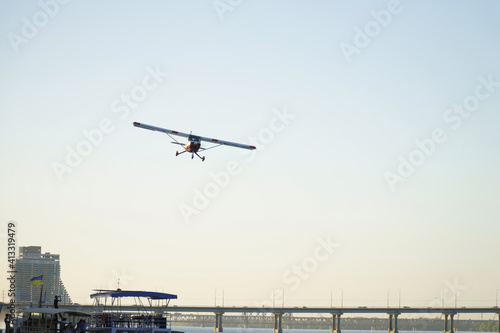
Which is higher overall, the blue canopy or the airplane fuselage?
the airplane fuselage

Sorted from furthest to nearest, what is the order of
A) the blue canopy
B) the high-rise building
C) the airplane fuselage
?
the high-rise building → the airplane fuselage → the blue canopy

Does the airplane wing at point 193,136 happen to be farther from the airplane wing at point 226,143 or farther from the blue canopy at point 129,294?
the blue canopy at point 129,294

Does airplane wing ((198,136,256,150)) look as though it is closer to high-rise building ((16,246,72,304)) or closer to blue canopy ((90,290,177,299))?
blue canopy ((90,290,177,299))

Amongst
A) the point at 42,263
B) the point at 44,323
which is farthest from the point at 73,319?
the point at 42,263

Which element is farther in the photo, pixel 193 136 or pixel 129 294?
pixel 193 136

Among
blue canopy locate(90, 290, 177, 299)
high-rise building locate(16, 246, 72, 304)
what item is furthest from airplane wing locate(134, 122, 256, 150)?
high-rise building locate(16, 246, 72, 304)

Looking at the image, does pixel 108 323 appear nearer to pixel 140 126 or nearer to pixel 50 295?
pixel 140 126

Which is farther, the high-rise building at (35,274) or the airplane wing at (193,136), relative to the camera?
the high-rise building at (35,274)

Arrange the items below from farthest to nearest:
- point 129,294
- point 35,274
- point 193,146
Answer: point 35,274 < point 193,146 < point 129,294

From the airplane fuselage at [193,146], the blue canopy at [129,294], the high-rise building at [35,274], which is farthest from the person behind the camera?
the high-rise building at [35,274]

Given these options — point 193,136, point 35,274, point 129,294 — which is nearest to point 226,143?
point 193,136

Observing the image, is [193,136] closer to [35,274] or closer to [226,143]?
[226,143]

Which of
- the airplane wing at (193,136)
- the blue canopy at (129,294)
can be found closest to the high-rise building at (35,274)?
the airplane wing at (193,136)
